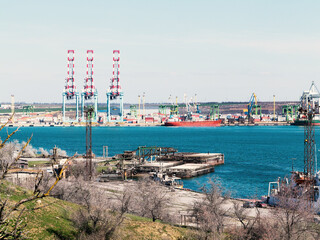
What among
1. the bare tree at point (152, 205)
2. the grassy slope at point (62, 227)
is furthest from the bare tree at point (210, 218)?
the bare tree at point (152, 205)

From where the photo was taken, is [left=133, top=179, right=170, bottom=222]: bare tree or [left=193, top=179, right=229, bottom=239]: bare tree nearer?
Result: [left=193, top=179, right=229, bottom=239]: bare tree

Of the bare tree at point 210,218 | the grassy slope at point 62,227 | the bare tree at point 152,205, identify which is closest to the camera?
the grassy slope at point 62,227

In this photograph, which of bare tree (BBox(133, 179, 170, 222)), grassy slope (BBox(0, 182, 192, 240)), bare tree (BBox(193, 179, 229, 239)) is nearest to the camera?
grassy slope (BBox(0, 182, 192, 240))

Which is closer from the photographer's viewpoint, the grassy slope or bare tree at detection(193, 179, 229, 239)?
the grassy slope

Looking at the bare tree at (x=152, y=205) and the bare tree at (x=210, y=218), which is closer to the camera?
the bare tree at (x=210, y=218)

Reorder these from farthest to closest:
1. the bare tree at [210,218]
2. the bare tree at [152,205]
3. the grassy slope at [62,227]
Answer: the bare tree at [152,205], the bare tree at [210,218], the grassy slope at [62,227]

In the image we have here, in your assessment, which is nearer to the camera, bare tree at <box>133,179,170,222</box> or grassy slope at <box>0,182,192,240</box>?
grassy slope at <box>0,182,192,240</box>

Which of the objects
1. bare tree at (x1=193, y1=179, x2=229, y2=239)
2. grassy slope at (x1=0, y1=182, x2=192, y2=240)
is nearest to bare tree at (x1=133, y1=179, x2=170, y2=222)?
bare tree at (x1=193, y1=179, x2=229, y2=239)

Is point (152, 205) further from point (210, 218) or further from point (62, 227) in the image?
point (62, 227)

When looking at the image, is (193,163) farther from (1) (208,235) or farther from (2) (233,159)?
(1) (208,235)

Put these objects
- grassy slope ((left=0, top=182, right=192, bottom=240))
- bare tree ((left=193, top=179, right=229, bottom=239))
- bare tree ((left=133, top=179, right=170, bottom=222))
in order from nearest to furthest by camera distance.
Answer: grassy slope ((left=0, top=182, right=192, bottom=240)), bare tree ((left=193, top=179, right=229, bottom=239)), bare tree ((left=133, top=179, right=170, bottom=222))

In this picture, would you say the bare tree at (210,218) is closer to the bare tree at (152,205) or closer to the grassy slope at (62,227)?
the grassy slope at (62,227)

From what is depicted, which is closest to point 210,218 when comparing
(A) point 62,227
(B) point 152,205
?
(B) point 152,205

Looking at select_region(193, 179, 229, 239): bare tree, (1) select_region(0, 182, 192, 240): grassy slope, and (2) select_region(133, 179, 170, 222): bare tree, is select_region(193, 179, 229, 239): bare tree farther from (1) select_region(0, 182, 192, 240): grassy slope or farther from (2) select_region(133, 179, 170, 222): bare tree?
(2) select_region(133, 179, 170, 222): bare tree
